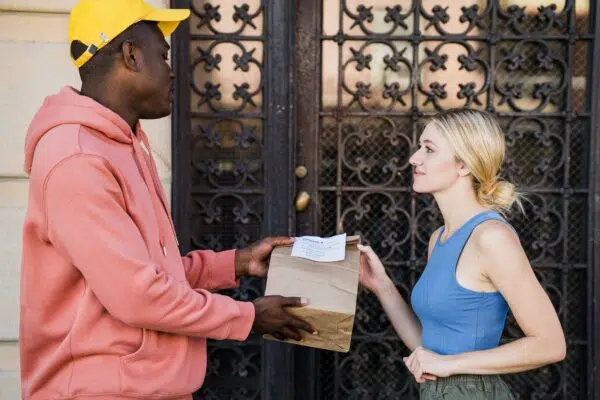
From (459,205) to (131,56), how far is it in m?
1.23

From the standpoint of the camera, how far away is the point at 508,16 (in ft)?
11.1

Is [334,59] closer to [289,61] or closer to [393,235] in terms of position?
[289,61]

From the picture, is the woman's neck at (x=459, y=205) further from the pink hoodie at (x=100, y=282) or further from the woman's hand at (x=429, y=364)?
the pink hoodie at (x=100, y=282)

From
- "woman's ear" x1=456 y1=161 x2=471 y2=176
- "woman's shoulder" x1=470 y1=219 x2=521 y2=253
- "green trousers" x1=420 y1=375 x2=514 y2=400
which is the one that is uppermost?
"woman's ear" x1=456 y1=161 x2=471 y2=176

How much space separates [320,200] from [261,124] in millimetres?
530

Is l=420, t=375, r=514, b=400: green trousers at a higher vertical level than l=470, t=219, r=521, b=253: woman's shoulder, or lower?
lower

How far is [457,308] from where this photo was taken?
6.84 ft

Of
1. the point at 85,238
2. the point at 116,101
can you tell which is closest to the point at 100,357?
the point at 85,238

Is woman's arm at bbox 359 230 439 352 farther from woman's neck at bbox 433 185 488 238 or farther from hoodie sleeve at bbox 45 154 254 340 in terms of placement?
hoodie sleeve at bbox 45 154 254 340

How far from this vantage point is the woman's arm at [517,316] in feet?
6.57

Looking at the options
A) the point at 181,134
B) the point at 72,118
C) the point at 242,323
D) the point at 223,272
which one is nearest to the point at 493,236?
the point at 242,323

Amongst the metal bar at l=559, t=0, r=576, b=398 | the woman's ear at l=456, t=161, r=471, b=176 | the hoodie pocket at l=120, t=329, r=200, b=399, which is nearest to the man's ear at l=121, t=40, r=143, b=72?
the hoodie pocket at l=120, t=329, r=200, b=399

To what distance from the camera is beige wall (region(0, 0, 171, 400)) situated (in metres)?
2.94

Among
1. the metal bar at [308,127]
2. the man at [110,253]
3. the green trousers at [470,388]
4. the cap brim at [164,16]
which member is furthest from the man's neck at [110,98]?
the metal bar at [308,127]
